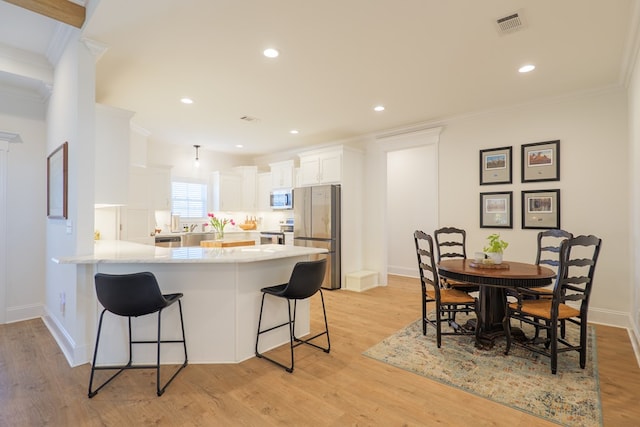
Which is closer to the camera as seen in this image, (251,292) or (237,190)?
(251,292)

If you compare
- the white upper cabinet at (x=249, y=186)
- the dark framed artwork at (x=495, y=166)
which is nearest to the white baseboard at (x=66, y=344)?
the white upper cabinet at (x=249, y=186)

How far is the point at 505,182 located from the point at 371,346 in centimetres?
298

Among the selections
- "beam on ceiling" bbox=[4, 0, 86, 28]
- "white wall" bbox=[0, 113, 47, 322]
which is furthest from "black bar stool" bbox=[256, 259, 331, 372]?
"white wall" bbox=[0, 113, 47, 322]

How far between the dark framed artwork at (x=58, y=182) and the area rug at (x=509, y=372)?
10.4 feet

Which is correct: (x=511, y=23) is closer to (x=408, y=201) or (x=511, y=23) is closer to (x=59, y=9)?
(x=59, y=9)

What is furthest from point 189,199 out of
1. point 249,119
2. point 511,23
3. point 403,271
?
point 511,23

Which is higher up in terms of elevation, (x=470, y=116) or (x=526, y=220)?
(x=470, y=116)

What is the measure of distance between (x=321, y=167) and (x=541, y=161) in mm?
3349

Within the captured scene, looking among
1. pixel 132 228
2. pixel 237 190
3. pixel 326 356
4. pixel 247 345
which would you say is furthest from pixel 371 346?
pixel 237 190

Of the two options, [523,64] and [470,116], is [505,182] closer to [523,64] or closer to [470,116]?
[470,116]

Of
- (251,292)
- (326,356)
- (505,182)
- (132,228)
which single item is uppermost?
(505,182)

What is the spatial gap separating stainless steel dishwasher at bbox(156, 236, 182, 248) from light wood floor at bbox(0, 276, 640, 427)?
2932 mm

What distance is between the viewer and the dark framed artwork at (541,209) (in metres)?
4.02

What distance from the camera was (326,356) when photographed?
288cm
